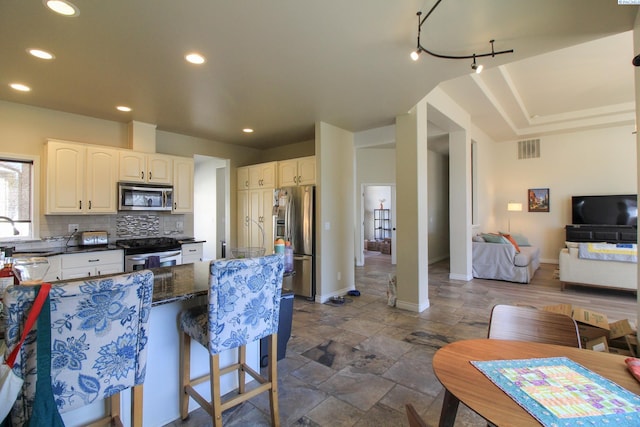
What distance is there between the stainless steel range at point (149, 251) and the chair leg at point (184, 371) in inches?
71.6

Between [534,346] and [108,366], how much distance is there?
1826 mm

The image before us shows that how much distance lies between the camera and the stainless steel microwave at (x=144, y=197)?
3.95 meters

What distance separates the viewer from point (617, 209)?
6645 mm

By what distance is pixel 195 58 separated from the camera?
8.04 ft

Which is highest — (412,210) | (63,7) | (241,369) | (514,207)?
(63,7)

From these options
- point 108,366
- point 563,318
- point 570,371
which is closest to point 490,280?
point 563,318

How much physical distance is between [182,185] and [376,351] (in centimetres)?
369

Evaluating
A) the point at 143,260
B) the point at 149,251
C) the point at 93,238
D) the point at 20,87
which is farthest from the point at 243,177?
the point at 20,87

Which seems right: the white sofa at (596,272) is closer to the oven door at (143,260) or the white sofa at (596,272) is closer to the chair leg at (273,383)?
the chair leg at (273,383)

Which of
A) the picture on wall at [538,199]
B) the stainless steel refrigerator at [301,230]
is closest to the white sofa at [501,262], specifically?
the picture on wall at [538,199]

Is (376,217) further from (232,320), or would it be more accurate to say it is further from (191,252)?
(232,320)

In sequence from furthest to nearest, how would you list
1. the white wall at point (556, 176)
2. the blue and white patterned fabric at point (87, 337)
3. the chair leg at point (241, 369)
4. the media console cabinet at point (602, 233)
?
the white wall at point (556, 176)
the media console cabinet at point (602, 233)
the chair leg at point (241, 369)
the blue and white patterned fabric at point (87, 337)

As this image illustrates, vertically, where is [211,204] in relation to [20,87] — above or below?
below

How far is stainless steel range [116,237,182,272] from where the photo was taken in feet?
12.0
